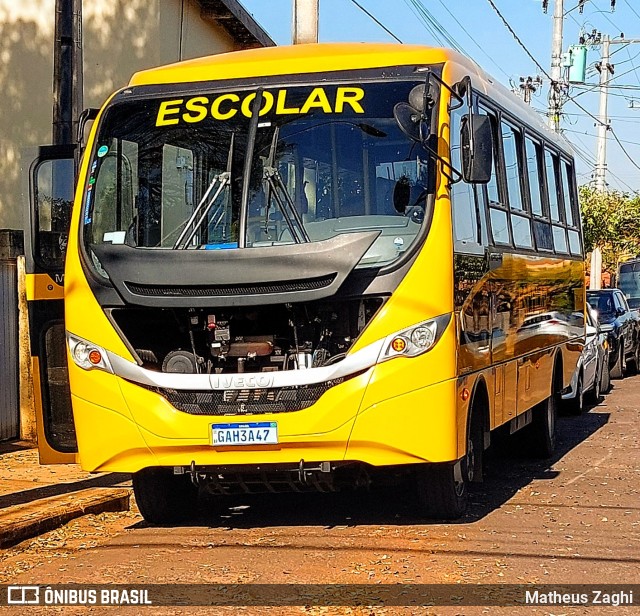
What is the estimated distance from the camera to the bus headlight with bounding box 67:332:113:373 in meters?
8.12

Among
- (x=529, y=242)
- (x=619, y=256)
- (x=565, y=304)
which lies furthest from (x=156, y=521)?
(x=619, y=256)

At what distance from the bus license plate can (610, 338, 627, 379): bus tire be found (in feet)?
48.3

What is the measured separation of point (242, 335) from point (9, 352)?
5265mm

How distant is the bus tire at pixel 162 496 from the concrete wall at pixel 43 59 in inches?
335

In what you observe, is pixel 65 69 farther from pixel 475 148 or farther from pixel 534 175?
pixel 534 175

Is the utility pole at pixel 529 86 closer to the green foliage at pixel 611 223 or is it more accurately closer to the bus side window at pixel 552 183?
the green foliage at pixel 611 223

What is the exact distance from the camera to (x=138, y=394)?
8023mm

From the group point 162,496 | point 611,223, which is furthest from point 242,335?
point 611,223

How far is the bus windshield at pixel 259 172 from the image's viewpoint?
26.4ft

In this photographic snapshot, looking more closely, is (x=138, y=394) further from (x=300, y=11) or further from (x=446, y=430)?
(x=300, y=11)

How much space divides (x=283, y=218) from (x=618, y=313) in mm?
14893

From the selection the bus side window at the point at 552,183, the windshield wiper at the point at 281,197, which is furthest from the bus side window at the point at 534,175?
the windshield wiper at the point at 281,197

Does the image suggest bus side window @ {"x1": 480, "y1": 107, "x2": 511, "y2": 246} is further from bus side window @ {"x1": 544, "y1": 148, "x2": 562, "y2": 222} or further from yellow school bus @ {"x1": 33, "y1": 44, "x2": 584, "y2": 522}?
bus side window @ {"x1": 544, "y1": 148, "x2": 562, "y2": 222}

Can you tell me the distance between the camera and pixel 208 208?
8.17 metres
